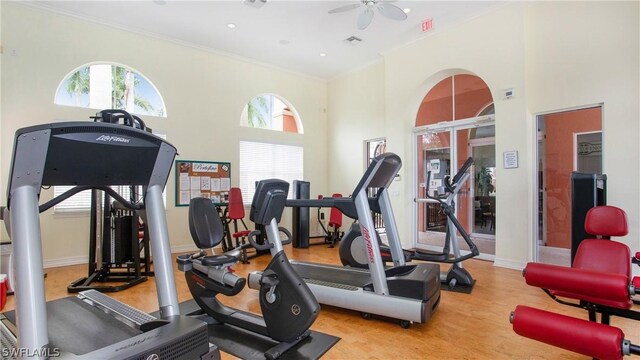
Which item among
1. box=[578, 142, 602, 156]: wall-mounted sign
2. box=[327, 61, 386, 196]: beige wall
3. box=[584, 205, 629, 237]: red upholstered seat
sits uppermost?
→ box=[327, 61, 386, 196]: beige wall

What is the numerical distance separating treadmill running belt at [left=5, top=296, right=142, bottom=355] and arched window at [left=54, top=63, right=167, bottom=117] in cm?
387

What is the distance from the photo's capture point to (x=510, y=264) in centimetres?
471

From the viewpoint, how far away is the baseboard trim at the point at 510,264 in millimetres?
4602

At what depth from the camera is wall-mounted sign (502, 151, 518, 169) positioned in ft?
15.4

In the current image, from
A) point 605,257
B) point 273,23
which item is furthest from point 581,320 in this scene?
point 273,23

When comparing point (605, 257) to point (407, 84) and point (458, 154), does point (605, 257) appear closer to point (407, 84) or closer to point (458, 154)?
point (458, 154)

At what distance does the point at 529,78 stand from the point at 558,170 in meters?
1.37

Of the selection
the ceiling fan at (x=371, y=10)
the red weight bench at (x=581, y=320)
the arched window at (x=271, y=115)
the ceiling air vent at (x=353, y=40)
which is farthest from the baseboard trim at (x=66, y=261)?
the red weight bench at (x=581, y=320)

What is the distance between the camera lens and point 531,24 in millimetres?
4645

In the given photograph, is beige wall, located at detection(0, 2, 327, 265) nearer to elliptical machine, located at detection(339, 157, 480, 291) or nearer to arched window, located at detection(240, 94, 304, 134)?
arched window, located at detection(240, 94, 304, 134)

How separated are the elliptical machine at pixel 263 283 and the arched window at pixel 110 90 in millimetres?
3701

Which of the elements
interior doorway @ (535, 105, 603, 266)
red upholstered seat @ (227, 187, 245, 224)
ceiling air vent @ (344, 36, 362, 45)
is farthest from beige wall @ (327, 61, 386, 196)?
interior doorway @ (535, 105, 603, 266)

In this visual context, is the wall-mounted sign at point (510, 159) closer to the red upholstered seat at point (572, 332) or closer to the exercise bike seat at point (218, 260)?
the red upholstered seat at point (572, 332)

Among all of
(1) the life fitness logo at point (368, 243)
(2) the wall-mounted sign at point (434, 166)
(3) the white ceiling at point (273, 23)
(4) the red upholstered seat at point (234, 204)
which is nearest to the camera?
(1) the life fitness logo at point (368, 243)
